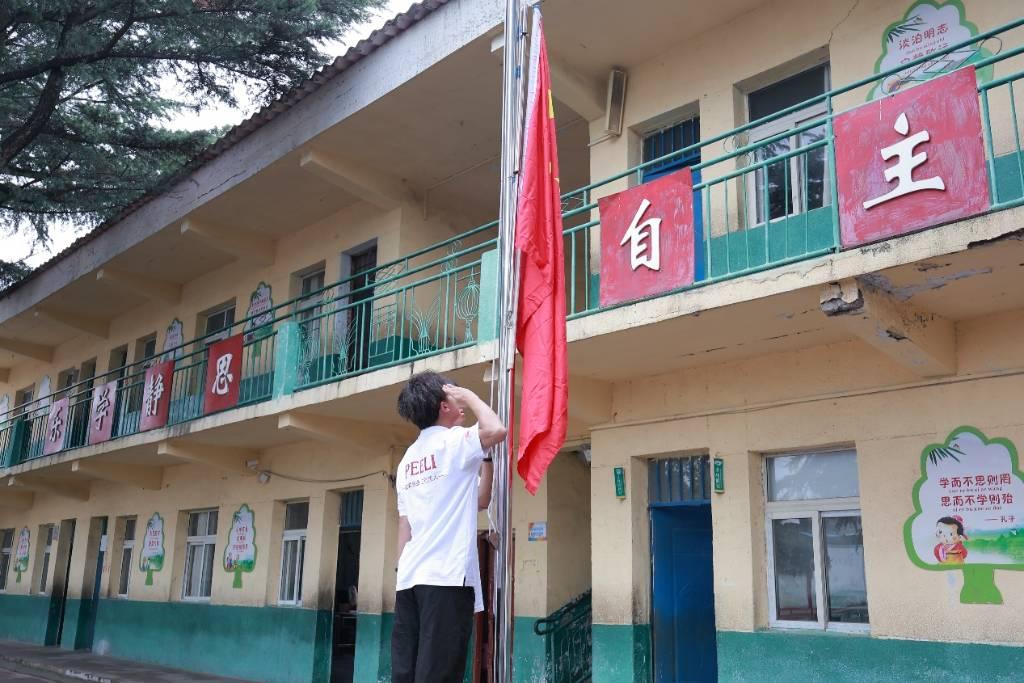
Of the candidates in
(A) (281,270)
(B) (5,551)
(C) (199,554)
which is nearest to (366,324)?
(A) (281,270)

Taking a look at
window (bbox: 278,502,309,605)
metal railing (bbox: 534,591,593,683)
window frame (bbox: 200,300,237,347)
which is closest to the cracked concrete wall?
metal railing (bbox: 534,591,593,683)

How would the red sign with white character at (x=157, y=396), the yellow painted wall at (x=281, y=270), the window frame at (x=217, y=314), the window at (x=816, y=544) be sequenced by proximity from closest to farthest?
1. the window at (x=816, y=544)
2. the yellow painted wall at (x=281, y=270)
3. the red sign with white character at (x=157, y=396)
4. the window frame at (x=217, y=314)

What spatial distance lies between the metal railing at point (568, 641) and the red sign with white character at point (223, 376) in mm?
4999

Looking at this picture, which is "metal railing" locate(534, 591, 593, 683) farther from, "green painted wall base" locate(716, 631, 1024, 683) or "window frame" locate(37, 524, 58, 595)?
"window frame" locate(37, 524, 58, 595)

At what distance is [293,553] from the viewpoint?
12969 millimetres

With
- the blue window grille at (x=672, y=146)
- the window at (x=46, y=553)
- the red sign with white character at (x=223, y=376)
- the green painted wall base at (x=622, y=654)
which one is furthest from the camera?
the window at (x=46, y=553)

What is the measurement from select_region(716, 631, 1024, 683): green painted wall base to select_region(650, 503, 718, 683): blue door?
0.89 meters

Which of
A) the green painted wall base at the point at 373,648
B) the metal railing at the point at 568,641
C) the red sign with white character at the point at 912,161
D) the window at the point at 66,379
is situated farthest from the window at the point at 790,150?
the window at the point at 66,379

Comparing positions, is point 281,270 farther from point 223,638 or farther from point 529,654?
point 529,654

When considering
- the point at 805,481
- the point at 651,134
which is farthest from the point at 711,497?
the point at 651,134

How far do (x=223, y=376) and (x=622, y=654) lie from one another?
6.48m

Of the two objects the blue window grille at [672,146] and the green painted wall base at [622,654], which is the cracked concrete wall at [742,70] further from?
the green painted wall base at [622,654]

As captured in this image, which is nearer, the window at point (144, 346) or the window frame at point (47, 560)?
the window at point (144, 346)

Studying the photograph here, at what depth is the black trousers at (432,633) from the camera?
3.38 m
